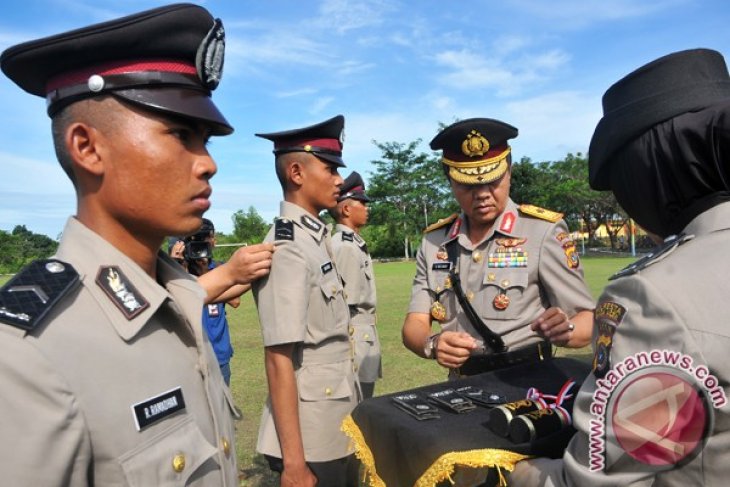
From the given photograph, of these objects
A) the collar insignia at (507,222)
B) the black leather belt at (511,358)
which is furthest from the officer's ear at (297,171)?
the black leather belt at (511,358)

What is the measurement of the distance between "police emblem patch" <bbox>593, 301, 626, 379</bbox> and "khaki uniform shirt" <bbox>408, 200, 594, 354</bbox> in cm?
151

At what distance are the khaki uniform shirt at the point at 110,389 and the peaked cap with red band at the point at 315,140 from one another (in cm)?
185

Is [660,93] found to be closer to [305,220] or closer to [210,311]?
[305,220]

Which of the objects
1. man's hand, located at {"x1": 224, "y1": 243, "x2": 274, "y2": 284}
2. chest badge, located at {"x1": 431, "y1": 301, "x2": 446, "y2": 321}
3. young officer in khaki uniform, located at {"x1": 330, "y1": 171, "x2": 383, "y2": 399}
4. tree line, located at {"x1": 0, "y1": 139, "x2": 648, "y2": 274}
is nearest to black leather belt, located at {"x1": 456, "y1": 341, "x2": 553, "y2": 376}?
chest badge, located at {"x1": 431, "y1": 301, "x2": 446, "y2": 321}

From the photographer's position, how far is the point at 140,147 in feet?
4.39

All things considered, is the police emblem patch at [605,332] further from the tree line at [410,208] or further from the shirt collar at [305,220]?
the tree line at [410,208]

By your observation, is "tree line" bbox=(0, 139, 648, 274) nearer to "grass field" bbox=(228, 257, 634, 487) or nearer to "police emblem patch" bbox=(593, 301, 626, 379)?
"grass field" bbox=(228, 257, 634, 487)

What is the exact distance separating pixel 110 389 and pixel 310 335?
1.72m

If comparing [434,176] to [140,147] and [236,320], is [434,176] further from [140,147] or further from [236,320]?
[140,147]

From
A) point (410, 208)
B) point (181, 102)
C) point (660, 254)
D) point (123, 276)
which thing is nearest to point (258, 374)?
point (123, 276)

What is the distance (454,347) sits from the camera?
2.69 metres

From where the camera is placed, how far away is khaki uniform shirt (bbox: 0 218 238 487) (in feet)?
3.29

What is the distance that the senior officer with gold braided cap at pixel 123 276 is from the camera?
3.57 ft

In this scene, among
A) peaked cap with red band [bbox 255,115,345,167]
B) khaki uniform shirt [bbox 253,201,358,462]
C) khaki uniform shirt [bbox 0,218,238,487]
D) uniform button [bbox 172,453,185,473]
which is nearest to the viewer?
khaki uniform shirt [bbox 0,218,238,487]
